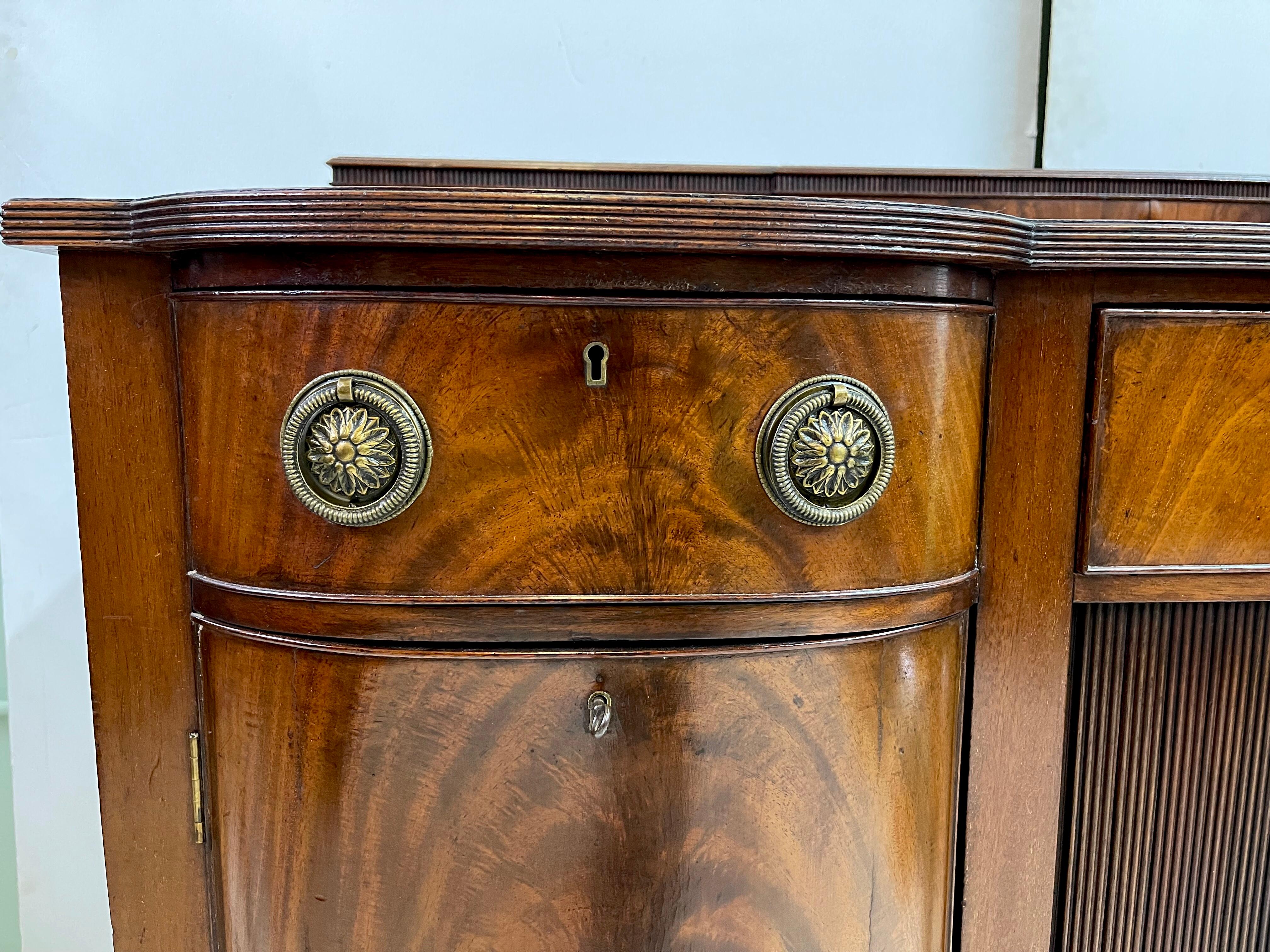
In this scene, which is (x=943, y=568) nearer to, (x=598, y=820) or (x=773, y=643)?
(x=773, y=643)

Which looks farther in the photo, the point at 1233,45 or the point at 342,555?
the point at 1233,45

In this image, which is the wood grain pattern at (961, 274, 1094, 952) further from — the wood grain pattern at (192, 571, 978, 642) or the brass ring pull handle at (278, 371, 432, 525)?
the brass ring pull handle at (278, 371, 432, 525)

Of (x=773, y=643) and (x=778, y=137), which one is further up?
(x=778, y=137)

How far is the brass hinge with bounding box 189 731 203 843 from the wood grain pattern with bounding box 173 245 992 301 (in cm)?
25

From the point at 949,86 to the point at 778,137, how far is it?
0.59 ft

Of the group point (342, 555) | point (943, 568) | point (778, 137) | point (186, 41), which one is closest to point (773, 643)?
point (943, 568)

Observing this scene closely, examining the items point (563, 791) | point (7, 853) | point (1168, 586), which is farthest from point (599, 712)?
point (7, 853)

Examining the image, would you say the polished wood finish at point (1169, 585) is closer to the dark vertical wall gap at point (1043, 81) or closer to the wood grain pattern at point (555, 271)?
the wood grain pattern at point (555, 271)

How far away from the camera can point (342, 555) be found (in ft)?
1.34

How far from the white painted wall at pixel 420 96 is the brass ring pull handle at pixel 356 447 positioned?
518 mm

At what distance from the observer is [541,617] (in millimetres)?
413

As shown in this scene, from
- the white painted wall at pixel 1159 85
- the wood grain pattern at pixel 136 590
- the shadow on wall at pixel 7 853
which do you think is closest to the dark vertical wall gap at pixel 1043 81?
the white painted wall at pixel 1159 85

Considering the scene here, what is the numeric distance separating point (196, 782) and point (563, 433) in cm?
29

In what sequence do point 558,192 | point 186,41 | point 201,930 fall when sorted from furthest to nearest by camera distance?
point 186,41, point 201,930, point 558,192
